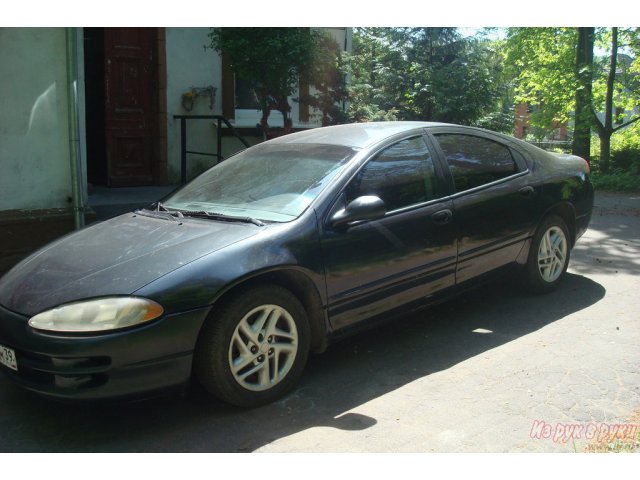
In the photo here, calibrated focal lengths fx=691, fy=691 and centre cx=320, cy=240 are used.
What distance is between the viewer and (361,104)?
521 inches

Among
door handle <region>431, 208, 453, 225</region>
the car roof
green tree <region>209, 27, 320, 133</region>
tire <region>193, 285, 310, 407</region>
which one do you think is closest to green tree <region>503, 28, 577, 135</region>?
green tree <region>209, 27, 320, 133</region>

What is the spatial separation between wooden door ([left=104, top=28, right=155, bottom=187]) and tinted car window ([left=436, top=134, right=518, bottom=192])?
6736 millimetres

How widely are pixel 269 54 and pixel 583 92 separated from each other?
9580 mm

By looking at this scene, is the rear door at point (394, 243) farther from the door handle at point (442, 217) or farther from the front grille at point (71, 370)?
the front grille at point (71, 370)

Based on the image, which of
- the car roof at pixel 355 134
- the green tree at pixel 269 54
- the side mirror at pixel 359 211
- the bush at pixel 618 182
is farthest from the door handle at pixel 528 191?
the bush at pixel 618 182

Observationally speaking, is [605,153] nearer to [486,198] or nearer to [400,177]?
[486,198]

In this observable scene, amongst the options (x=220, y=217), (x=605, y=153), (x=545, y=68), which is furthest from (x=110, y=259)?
(x=545, y=68)

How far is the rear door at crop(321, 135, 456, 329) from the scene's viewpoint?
404 centimetres

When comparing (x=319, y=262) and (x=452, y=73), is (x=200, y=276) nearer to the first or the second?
(x=319, y=262)

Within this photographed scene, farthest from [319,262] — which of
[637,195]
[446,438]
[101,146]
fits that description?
[637,195]

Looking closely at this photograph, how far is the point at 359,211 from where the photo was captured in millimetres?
4023

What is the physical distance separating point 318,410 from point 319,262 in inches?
31.9

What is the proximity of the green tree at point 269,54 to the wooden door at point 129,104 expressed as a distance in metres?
1.22

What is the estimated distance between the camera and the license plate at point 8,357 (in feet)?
11.2
